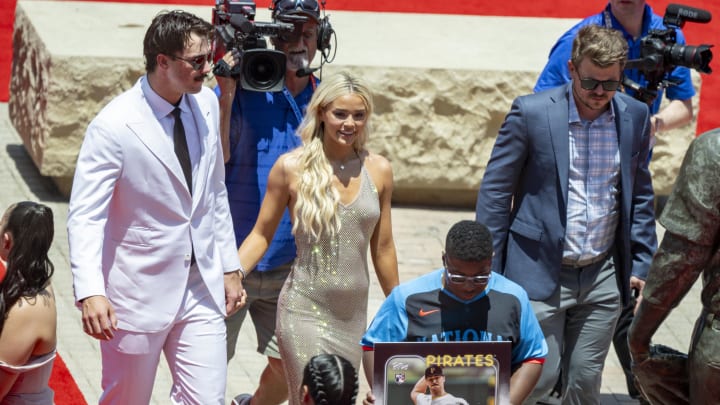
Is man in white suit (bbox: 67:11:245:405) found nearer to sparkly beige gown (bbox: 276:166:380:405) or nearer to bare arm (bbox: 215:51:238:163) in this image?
sparkly beige gown (bbox: 276:166:380:405)

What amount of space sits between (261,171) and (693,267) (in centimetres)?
245

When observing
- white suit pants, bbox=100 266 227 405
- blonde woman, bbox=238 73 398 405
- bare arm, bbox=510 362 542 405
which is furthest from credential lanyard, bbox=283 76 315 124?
bare arm, bbox=510 362 542 405

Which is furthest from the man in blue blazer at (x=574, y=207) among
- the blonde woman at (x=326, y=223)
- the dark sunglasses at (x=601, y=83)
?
the blonde woman at (x=326, y=223)

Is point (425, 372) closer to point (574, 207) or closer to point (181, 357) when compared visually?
point (181, 357)

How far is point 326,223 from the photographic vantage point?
237 inches

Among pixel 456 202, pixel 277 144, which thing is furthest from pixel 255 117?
pixel 456 202

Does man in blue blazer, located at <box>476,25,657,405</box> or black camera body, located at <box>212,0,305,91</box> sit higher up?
black camera body, located at <box>212,0,305,91</box>

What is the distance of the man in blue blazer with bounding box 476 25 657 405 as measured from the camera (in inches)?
251

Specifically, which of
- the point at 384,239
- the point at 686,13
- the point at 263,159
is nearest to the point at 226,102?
the point at 263,159

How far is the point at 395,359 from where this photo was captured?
16.3 ft

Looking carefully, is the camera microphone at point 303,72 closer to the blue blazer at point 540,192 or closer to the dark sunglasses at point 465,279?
the blue blazer at point 540,192

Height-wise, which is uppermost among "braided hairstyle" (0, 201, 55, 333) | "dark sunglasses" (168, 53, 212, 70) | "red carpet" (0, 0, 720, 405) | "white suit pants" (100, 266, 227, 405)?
"dark sunglasses" (168, 53, 212, 70)

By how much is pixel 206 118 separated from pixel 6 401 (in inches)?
57.6

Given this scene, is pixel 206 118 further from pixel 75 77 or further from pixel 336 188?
pixel 75 77
